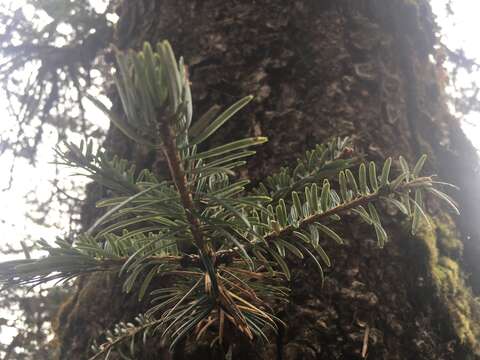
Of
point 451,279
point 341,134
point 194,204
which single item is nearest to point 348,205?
point 194,204

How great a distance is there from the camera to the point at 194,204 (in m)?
0.62

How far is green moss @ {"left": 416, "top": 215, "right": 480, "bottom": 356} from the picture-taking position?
3.75 feet

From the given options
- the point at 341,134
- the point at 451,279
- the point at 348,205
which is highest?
the point at 341,134

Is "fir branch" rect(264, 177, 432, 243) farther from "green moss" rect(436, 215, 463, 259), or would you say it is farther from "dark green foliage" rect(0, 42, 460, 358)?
"green moss" rect(436, 215, 463, 259)

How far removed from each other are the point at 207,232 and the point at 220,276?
12cm

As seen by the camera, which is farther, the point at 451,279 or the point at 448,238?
the point at 448,238

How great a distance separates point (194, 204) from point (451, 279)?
961mm

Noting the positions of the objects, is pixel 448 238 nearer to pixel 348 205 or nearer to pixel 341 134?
pixel 341 134

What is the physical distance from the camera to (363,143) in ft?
4.21

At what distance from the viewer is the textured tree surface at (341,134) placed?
101cm

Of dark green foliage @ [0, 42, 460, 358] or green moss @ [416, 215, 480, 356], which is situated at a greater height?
dark green foliage @ [0, 42, 460, 358]

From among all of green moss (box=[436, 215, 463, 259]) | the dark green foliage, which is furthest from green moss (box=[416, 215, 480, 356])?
the dark green foliage

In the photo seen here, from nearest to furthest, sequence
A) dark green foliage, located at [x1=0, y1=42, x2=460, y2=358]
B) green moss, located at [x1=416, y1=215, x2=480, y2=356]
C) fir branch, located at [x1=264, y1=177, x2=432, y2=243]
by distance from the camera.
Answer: dark green foliage, located at [x1=0, y1=42, x2=460, y2=358] → fir branch, located at [x1=264, y1=177, x2=432, y2=243] → green moss, located at [x1=416, y1=215, x2=480, y2=356]

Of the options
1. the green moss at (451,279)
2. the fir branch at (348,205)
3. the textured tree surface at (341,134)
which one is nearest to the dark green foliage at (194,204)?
the fir branch at (348,205)
